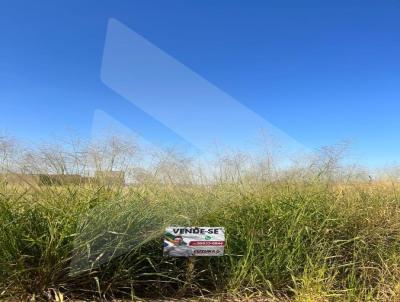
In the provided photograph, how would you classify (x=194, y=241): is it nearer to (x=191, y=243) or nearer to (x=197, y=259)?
(x=191, y=243)

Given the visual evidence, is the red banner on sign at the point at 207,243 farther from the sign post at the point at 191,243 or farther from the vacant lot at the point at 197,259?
the vacant lot at the point at 197,259

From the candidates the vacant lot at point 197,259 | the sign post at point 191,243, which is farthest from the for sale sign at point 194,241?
the vacant lot at point 197,259

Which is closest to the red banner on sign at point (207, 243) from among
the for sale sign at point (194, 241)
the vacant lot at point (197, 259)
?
the for sale sign at point (194, 241)

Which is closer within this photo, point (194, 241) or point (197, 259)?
point (194, 241)

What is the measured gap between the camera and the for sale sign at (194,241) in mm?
4559

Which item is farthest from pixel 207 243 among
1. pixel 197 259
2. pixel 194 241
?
pixel 197 259

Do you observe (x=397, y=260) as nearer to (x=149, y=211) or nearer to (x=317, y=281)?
(x=317, y=281)

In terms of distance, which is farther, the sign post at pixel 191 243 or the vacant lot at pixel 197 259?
the sign post at pixel 191 243

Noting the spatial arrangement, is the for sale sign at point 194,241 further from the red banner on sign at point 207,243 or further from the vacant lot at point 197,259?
the vacant lot at point 197,259

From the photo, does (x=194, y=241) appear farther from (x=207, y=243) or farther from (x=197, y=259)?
(x=197, y=259)

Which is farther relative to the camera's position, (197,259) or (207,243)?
(197,259)

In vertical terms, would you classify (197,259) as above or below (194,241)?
below

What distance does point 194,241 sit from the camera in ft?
15.2

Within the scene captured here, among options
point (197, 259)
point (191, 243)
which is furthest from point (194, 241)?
point (197, 259)
